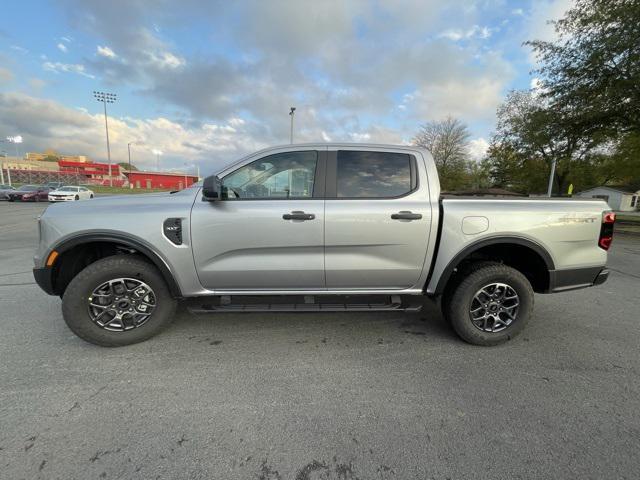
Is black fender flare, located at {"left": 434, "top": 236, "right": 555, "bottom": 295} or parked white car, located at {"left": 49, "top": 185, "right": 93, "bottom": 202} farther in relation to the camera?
parked white car, located at {"left": 49, "top": 185, "right": 93, "bottom": 202}

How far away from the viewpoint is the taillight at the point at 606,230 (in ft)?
10.1

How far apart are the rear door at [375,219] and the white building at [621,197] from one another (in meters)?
54.5

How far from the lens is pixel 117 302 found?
9.45 ft

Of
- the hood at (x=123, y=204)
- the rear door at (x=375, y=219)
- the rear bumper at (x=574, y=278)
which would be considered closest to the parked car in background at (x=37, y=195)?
the hood at (x=123, y=204)

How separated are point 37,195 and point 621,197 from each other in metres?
67.3

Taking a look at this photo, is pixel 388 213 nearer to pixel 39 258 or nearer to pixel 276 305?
pixel 276 305

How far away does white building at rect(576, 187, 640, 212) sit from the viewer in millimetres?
43938

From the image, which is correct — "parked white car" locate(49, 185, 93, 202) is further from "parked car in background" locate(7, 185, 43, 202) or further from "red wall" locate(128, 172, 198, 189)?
"red wall" locate(128, 172, 198, 189)

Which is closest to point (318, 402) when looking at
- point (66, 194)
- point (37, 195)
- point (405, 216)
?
point (405, 216)

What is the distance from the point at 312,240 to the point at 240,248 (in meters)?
0.66

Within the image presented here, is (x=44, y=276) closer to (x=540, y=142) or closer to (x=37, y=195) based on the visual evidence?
(x=540, y=142)

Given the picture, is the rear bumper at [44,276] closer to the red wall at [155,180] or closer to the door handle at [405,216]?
the door handle at [405,216]

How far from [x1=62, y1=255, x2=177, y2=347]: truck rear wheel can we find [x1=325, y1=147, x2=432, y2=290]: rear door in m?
1.64

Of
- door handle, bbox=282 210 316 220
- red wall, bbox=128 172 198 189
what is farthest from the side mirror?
red wall, bbox=128 172 198 189
